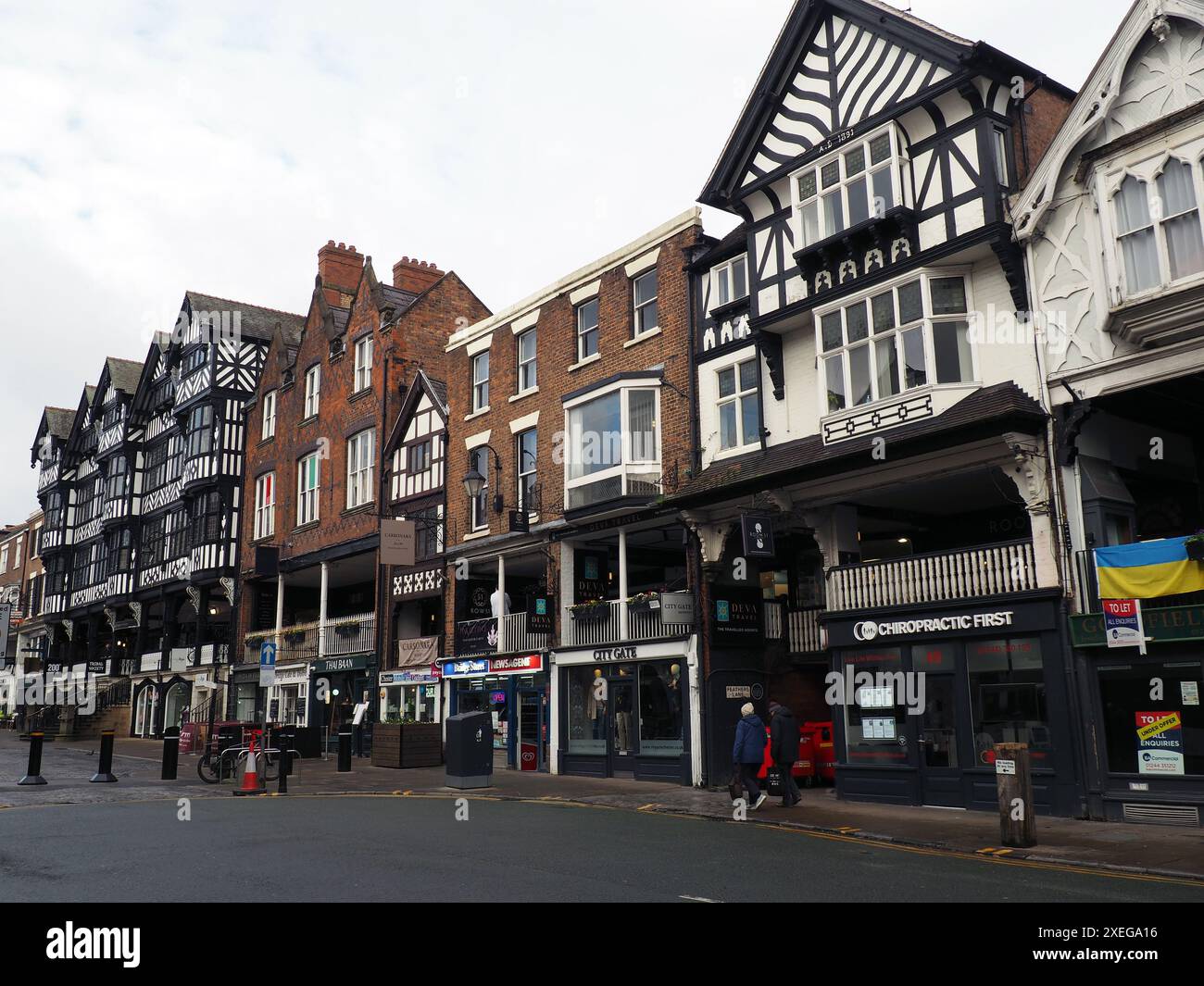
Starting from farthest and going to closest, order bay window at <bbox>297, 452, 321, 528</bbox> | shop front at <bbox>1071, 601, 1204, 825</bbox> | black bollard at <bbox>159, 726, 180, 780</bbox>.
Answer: bay window at <bbox>297, 452, 321, 528</bbox> → black bollard at <bbox>159, 726, 180, 780</bbox> → shop front at <bbox>1071, 601, 1204, 825</bbox>

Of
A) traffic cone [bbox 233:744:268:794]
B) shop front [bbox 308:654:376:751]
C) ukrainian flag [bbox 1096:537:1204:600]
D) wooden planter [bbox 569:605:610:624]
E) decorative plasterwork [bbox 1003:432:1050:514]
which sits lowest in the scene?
traffic cone [bbox 233:744:268:794]

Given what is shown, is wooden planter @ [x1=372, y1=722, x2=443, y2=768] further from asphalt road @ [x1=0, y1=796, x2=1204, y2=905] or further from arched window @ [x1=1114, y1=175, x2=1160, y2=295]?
arched window @ [x1=1114, y1=175, x2=1160, y2=295]

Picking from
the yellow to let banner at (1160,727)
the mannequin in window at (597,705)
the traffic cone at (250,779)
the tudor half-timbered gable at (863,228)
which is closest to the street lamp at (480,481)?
the mannequin in window at (597,705)

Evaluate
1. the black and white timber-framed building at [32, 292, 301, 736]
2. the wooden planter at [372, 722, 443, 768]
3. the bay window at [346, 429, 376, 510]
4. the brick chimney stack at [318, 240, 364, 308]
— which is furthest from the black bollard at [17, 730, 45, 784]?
the brick chimney stack at [318, 240, 364, 308]

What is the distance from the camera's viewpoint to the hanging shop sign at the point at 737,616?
21578 millimetres

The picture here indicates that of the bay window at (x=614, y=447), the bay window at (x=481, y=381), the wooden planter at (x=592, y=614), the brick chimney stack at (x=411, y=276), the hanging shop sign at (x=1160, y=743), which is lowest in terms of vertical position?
the hanging shop sign at (x=1160, y=743)

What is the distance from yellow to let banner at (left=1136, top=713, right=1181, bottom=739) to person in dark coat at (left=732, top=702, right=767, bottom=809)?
5.47 meters

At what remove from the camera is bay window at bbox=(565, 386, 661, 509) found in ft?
76.3

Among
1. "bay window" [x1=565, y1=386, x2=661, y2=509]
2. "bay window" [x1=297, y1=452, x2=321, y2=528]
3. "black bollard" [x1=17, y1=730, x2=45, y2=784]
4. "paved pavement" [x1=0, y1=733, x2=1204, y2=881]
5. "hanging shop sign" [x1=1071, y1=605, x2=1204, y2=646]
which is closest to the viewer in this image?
"paved pavement" [x1=0, y1=733, x2=1204, y2=881]

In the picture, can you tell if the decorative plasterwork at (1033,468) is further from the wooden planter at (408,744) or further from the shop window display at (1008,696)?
the wooden planter at (408,744)

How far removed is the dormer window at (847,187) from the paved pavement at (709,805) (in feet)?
32.8

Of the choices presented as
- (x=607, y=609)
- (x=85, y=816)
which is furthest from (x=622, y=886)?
(x=607, y=609)

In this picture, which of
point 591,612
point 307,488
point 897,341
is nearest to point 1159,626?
point 897,341

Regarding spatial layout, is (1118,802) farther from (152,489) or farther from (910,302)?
(152,489)
